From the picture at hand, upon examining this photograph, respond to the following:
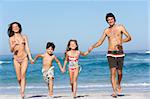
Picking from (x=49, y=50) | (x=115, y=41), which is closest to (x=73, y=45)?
(x=49, y=50)

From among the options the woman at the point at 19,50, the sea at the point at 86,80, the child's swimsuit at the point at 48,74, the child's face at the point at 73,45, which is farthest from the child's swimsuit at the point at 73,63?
the sea at the point at 86,80

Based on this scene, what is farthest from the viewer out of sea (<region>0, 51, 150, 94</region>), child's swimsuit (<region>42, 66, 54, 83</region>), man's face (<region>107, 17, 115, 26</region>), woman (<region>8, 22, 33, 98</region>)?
sea (<region>0, 51, 150, 94</region>)

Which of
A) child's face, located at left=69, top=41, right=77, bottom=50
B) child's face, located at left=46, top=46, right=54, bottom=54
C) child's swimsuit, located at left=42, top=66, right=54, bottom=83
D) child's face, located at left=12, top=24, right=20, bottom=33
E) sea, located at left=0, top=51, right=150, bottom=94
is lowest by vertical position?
sea, located at left=0, top=51, right=150, bottom=94

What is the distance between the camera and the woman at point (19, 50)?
923cm

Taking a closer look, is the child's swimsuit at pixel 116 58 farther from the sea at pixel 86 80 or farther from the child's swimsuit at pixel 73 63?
the sea at pixel 86 80

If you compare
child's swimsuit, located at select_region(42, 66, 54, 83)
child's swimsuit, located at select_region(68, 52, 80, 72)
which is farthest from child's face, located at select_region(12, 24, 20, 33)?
child's swimsuit, located at select_region(68, 52, 80, 72)

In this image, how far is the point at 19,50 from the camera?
9.26 metres

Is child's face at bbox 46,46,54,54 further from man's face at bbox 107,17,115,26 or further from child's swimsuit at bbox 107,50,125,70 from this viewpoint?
man's face at bbox 107,17,115,26

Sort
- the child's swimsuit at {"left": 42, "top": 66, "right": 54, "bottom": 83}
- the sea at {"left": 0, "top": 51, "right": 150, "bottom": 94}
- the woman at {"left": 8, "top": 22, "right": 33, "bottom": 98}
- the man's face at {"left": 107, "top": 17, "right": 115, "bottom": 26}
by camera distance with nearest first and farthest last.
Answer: the man's face at {"left": 107, "top": 17, "right": 115, "bottom": 26}, the woman at {"left": 8, "top": 22, "right": 33, "bottom": 98}, the child's swimsuit at {"left": 42, "top": 66, "right": 54, "bottom": 83}, the sea at {"left": 0, "top": 51, "right": 150, "bottom": 94}

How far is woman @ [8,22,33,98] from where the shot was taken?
9227mm

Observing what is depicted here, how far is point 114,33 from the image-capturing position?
9078 millimetres

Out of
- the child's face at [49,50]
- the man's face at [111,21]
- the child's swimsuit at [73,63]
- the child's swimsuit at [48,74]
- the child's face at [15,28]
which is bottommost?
the child's swimsuit at [48,74]

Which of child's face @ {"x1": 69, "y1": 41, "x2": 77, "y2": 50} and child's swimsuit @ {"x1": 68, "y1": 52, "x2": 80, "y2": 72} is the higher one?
child's face @ {"x1": 69, "y1": 41, "x2": 77, "y2": 50}

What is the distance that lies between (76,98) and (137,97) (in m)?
1.43
